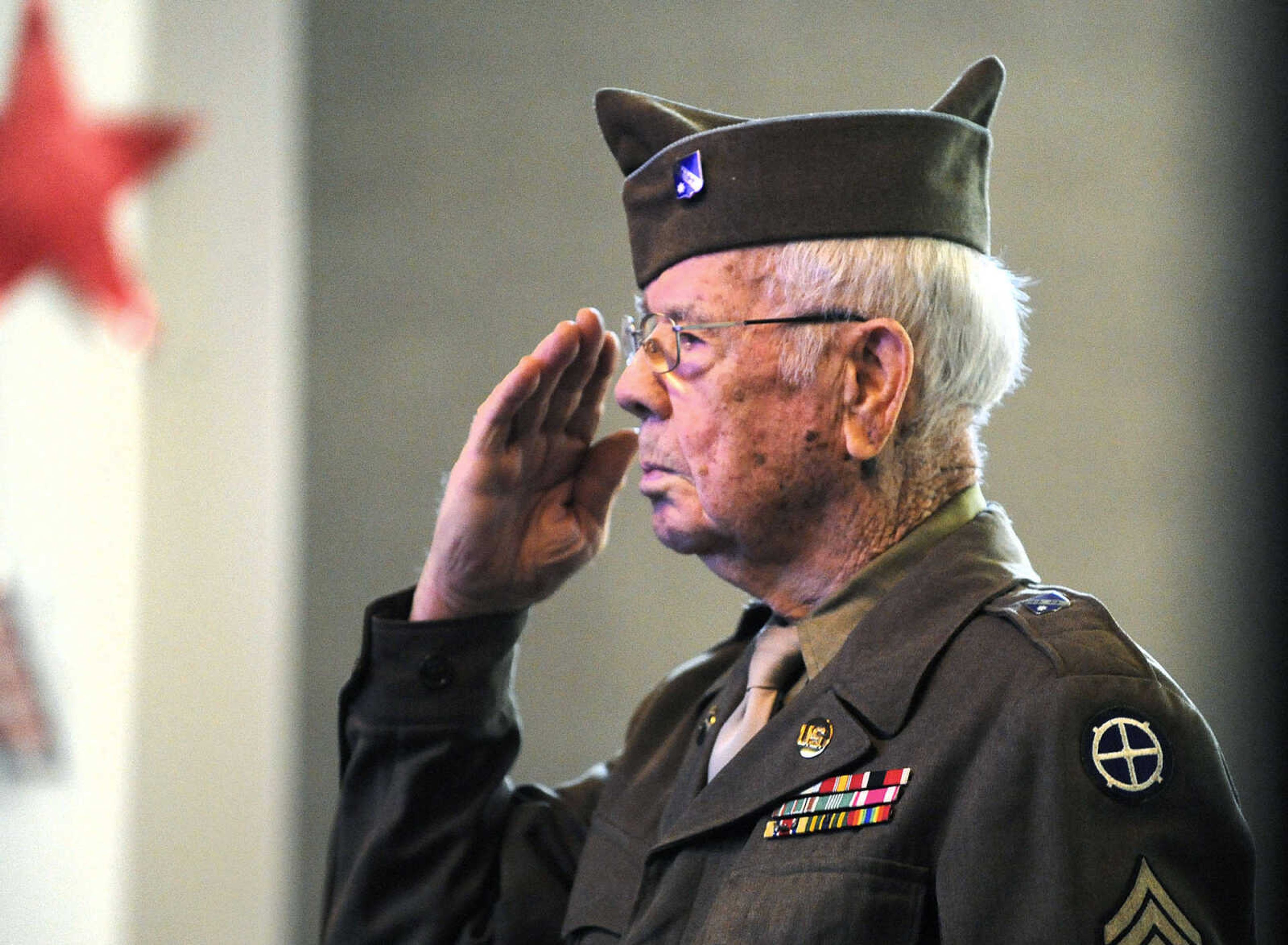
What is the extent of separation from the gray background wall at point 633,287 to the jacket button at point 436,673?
107 centimetres

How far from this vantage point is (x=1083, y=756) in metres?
0.95

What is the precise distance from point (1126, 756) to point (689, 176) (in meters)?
0.65

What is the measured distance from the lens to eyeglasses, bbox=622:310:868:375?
1.21 m

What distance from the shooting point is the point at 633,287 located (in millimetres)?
2531

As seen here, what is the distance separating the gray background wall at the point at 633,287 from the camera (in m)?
2.49

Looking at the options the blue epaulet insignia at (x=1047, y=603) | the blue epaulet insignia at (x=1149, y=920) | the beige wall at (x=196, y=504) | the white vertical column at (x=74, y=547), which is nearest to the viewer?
the blue epaulet insignia at (x=1149, y=920)

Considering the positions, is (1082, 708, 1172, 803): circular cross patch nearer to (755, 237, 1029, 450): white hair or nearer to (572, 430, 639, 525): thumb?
(755, 237, 1029, 450): white hair

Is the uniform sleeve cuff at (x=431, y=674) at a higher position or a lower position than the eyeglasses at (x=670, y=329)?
lower

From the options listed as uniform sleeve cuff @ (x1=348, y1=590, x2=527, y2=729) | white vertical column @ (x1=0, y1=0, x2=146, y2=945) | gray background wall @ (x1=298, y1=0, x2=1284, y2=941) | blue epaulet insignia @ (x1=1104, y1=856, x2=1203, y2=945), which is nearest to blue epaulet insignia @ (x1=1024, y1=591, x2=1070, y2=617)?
blue epaulet insignia @ (x1=1104, y1=856, x2=1203, y2=945)

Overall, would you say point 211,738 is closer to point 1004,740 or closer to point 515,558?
point 515,558

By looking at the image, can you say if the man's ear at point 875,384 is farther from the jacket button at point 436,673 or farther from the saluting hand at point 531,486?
the jacket button at point 436,673

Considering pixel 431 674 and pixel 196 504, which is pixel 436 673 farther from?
pixel 196 504

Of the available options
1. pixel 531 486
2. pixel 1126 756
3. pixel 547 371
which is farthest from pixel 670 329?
pixel 1126 756

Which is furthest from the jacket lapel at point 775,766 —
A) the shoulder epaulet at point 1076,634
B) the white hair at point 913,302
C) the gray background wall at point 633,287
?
the gray background wall at point 633,287
